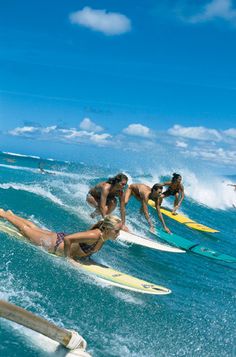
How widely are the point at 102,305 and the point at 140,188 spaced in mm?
6279

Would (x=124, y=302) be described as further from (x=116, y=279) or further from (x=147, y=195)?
(x=147, y=195)

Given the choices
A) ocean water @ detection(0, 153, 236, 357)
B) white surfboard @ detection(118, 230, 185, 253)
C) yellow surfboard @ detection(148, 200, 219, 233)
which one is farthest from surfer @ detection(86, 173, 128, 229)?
yellow surfboard @ detection(148, 200, 219, 233)

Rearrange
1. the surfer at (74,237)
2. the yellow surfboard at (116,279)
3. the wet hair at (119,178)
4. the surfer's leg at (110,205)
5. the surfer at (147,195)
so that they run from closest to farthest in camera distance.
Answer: the surfer at (74,237) < the yellow surfboard at (116,279) < the wet hair at (119,178) < the surfer's leg at (110,205) < the surfer at (147,195)

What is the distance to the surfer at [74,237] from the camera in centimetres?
571

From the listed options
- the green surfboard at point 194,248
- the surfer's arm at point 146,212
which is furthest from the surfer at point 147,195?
the green surfboard at point 194,248

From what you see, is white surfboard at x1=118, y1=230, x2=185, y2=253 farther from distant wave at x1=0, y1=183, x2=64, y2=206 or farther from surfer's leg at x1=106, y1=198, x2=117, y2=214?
distant wave at x1=0, y1=183, x2=64, y2=206

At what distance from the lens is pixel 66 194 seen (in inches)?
579

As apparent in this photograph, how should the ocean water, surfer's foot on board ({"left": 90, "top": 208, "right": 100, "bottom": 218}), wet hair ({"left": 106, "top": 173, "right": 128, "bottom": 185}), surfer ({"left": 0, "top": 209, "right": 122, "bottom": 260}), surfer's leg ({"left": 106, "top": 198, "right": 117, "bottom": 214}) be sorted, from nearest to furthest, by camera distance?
the ocean water → surfer ({"left": 0, "top": 209, "right": 122, "bottom": 260}) → wet hair ({"left": 106, "top": 173, "right": 128, "bottom": 185}) → surfer's leg ({"left": 106, "top": 198, "right": 117, "bottom": 214}) → surfer's foot on board ({"left": 90, "top": 208, "right": 100, "bottom": 218})

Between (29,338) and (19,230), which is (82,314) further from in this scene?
(19,230)

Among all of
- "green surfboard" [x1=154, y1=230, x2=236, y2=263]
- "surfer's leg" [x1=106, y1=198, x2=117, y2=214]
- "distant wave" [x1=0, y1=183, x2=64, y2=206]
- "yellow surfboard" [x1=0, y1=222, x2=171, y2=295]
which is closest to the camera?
"yellow surfboard" [x1=0, y1=222, x2=171, y2=295]

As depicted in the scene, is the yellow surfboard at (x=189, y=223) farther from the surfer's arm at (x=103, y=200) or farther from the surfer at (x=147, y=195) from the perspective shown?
the surfer's arm at (x=103, y=200)

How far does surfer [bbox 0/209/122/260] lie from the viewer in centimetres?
571

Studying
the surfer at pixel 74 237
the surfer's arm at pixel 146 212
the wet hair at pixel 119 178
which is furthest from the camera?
the surfer's arm at pixel 146 212

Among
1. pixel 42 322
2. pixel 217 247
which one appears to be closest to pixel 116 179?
pixel 217 247
